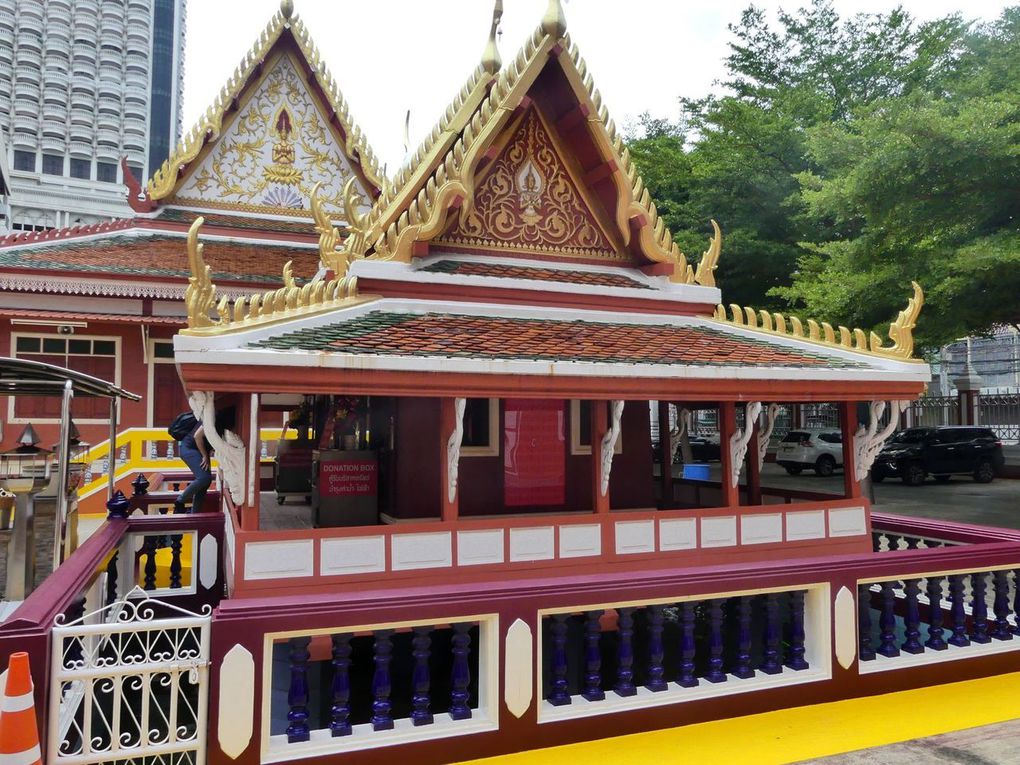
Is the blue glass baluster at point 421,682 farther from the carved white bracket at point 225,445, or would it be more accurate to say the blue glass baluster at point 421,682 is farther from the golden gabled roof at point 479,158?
the golden gabled roof at point 479,158

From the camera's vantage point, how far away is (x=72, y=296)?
16312 mm

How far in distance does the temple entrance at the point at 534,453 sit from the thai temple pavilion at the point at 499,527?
0.03 m

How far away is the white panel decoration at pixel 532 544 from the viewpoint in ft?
21.4

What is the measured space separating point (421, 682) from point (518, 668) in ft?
2.12

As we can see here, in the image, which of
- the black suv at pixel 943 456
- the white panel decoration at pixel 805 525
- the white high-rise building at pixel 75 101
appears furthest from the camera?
the white high-rise building at pixel 75 101

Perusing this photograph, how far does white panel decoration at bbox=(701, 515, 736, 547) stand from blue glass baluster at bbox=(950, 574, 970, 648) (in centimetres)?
191

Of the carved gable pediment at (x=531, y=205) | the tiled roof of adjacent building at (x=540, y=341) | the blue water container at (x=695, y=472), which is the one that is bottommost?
the blue water container at (x=695, y=472)

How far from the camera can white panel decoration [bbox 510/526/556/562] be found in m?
6.51

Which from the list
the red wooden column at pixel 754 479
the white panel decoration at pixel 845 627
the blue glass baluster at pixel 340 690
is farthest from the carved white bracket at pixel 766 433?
the blue glass baluster at pixel 340 690

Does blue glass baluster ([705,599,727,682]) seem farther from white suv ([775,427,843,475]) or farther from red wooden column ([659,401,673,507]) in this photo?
white suv ([775,427,843,475])

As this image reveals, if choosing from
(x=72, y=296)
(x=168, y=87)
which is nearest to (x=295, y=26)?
(x=72, y=296)

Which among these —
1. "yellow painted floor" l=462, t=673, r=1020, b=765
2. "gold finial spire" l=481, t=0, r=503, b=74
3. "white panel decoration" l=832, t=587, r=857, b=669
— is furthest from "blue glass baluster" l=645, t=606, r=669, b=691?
"gold finial spire" l=481, t=0, r=503, b=74

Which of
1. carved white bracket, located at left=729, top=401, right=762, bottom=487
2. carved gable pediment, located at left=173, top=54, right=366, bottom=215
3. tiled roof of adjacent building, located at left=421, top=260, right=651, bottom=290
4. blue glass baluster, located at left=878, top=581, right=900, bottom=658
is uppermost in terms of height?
carved gable pediment, located at left=173, top=54, right=366, bottom=215

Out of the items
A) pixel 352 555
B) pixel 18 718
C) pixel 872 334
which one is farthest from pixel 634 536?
pixel 18 718
